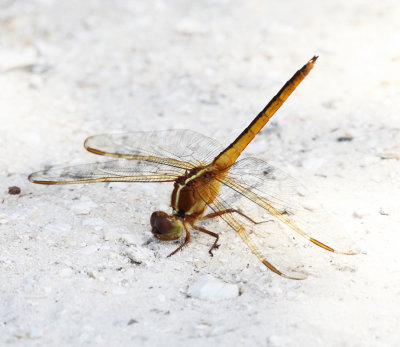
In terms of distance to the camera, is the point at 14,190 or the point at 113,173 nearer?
the point at 113,173

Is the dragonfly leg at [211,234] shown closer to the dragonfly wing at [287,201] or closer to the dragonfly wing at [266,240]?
the dragonfly wing at [266,240]

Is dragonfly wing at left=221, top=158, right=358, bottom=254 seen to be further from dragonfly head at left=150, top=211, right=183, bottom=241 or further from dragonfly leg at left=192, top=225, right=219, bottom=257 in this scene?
dragonfly head at left=150, top=211, right=183, bottom=241

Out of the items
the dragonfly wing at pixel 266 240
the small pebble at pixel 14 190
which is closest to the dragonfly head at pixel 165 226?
the dragonfly wing at pixel 266 240

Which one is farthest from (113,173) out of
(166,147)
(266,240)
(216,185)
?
(266,240)

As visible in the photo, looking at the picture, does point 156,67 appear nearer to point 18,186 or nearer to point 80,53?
point 80,53

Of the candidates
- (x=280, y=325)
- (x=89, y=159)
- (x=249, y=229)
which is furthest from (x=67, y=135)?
(x=280, y=325)

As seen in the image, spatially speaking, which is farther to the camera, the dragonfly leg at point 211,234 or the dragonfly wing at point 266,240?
the dragonfly leg at point 211,234

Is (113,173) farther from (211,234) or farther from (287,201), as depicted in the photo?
(287,201)
